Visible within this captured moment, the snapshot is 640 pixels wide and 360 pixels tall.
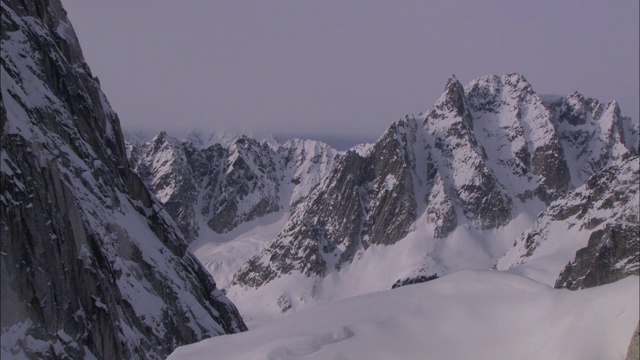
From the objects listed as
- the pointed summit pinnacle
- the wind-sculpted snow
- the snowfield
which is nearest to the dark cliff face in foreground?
the snowfield

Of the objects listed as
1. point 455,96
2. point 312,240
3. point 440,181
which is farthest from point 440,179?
point 312,240

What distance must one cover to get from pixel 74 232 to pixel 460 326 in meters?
34.3

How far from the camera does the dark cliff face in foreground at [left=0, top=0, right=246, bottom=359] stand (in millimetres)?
37844

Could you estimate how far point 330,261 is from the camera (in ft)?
570

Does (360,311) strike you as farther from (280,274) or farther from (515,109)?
(515,109)

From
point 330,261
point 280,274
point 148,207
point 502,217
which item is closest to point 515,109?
point 502,217

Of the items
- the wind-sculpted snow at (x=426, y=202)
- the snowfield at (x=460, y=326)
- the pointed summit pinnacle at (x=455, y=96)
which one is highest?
the pointed summit pinnacle at (x=455, y=96)

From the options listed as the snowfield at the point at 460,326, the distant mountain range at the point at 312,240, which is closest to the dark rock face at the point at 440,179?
→ the distant mountain range at the point at 312,240

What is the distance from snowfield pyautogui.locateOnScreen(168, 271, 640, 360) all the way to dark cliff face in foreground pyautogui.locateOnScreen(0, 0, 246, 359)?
20682mm

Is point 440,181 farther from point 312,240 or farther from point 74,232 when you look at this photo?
point 74,232

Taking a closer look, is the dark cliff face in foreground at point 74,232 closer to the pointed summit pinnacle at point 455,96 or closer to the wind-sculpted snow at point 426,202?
the wind-sculpted snow at point 426,202

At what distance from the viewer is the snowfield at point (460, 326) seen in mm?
14053

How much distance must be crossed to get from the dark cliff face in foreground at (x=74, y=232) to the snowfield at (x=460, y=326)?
2068cm

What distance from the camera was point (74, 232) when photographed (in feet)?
148
